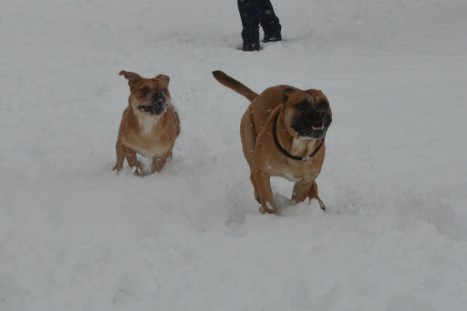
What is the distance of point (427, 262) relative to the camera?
378cm

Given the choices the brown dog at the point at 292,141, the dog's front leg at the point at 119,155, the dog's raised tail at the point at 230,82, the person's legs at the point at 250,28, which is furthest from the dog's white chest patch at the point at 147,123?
the person's legs at the point at 250,28

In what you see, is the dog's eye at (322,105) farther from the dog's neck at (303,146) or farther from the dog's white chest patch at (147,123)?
the dog's white chest patch at (147,123)

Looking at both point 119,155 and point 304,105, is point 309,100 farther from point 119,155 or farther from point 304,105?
point 119,155

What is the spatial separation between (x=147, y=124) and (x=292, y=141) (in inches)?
75.5

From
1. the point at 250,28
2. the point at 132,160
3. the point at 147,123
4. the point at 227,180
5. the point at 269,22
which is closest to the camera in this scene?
the point at 227,180

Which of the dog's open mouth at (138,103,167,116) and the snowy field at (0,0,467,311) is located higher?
the dog's open mouth at (138,103,167,116)

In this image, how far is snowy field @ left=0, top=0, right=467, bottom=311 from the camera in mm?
3600

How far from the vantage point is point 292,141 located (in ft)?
15.1

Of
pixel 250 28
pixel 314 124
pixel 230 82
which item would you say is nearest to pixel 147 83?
pixel 230 82

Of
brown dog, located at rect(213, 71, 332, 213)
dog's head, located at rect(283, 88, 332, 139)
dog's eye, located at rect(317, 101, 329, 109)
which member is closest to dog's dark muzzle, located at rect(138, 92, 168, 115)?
brown dog, located at rect(213, 71, 332, 213)

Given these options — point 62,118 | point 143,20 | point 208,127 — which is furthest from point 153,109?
point 143,20

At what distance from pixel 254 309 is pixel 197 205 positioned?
191 centimetres

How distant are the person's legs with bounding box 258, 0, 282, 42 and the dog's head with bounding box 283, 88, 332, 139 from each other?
695 cm

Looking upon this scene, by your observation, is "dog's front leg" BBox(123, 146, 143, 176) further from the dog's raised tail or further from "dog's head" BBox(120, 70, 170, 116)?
the dog's raised tail
